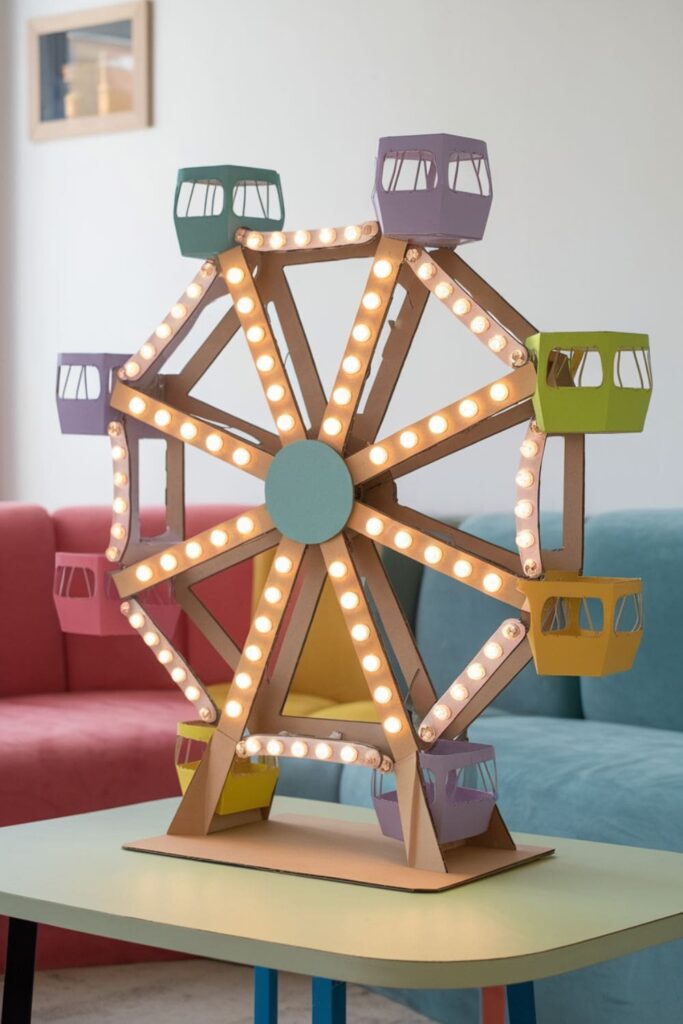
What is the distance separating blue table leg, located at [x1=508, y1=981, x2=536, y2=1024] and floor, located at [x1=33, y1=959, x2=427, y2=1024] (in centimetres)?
77

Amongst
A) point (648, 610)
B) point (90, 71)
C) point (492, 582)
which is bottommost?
point (648, 610)

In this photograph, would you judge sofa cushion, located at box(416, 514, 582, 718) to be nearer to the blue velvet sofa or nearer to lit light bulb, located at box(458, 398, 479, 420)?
the blue velvet sofa

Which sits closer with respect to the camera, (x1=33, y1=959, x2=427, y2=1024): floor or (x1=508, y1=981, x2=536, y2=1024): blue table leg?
(x1=508, y1=981, x2=536, y2=1024): blue table leg

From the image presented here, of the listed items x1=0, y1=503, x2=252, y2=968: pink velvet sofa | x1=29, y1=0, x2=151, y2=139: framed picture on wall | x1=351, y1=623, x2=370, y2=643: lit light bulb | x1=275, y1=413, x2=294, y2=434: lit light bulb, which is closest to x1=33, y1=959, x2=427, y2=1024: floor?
x1=0, y1=503, x2=252, y2=968: pink velvet sofa

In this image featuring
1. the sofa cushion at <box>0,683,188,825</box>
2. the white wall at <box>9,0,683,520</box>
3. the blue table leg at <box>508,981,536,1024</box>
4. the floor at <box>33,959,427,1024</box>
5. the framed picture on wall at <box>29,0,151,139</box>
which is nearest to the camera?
the blue table leg at <box>508,981,536,1024</box>

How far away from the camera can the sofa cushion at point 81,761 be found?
2576 mm

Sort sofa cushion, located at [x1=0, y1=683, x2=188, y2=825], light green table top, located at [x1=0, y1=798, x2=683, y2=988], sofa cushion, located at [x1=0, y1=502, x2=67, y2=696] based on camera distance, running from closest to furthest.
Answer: light green table top, located at [x1=0, y1=798, x2=683, y2=988], sofa cushion, located at [x1=0, y1=683, x2=188, y2=825], sofa cushion, located at [x1=0, y1=502, x2=67, y2=696]

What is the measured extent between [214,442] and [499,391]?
1.17ft

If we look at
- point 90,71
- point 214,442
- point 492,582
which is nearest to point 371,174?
point 90,71

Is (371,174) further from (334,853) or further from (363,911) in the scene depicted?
(363,911)

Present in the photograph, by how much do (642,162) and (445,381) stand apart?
626 mm

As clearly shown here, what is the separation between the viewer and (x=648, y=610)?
8.86 ft

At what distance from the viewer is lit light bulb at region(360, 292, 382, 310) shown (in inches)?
66.6

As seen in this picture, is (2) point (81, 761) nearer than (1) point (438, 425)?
No
